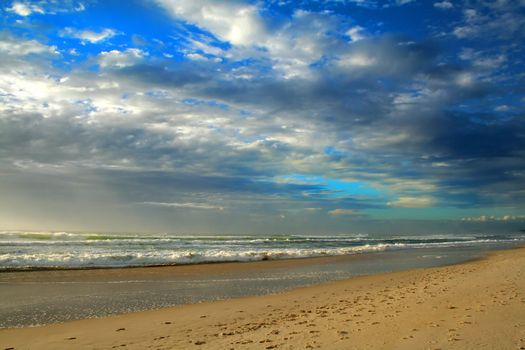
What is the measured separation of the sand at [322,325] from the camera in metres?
6.06

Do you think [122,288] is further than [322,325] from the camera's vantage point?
Yes

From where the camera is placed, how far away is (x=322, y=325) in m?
7.45

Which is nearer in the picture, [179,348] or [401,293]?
[179,348]

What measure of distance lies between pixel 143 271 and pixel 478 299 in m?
15.4

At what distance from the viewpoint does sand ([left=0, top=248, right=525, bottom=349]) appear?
6062 millimetres

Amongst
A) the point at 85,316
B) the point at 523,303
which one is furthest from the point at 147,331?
the point at 523,303

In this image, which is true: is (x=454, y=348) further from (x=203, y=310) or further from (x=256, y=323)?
(x=203, y=310)

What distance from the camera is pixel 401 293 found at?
1131 centimetres

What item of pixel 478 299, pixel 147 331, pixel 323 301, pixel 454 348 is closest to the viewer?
pixel 454 348

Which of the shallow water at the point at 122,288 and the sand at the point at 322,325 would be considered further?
the shallow water at the point at 122,288

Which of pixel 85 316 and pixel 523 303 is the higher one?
pixel 523 303

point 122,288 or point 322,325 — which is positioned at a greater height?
point 322,325

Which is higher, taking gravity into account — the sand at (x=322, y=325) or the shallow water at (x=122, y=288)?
the sand at (x=322, y=325)

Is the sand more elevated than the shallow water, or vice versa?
the sand
